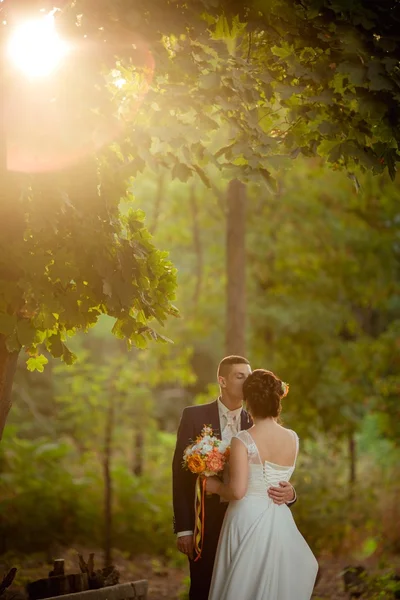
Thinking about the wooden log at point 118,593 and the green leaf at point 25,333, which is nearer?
the green leaf at point 25,333

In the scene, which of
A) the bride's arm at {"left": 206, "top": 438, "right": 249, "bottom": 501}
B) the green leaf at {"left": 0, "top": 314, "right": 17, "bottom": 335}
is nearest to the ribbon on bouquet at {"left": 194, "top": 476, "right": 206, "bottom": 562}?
the bride's arm at {"left": 206, "top": 438, "right": 249, "bottom": 501}

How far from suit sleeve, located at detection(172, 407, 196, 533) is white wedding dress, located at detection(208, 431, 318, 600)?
0.48 metres

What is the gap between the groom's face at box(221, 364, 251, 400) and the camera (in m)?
6.61

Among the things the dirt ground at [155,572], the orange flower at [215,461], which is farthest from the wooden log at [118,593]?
the dirt ground at [155,572]

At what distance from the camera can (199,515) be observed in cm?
645

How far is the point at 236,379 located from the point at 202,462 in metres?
0.75

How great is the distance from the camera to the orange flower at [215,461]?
20.5 ft

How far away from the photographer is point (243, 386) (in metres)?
6.27

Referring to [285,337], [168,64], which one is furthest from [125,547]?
[168,64]

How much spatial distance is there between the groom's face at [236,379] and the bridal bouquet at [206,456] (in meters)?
0.44

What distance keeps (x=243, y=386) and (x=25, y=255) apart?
1876 mm

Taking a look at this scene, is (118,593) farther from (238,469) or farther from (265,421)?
(265,421)

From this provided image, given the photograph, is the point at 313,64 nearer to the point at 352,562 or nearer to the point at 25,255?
the point at 25,255

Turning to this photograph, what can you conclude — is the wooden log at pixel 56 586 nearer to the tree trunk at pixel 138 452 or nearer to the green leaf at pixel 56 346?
the green leaf at pixel 56 346
